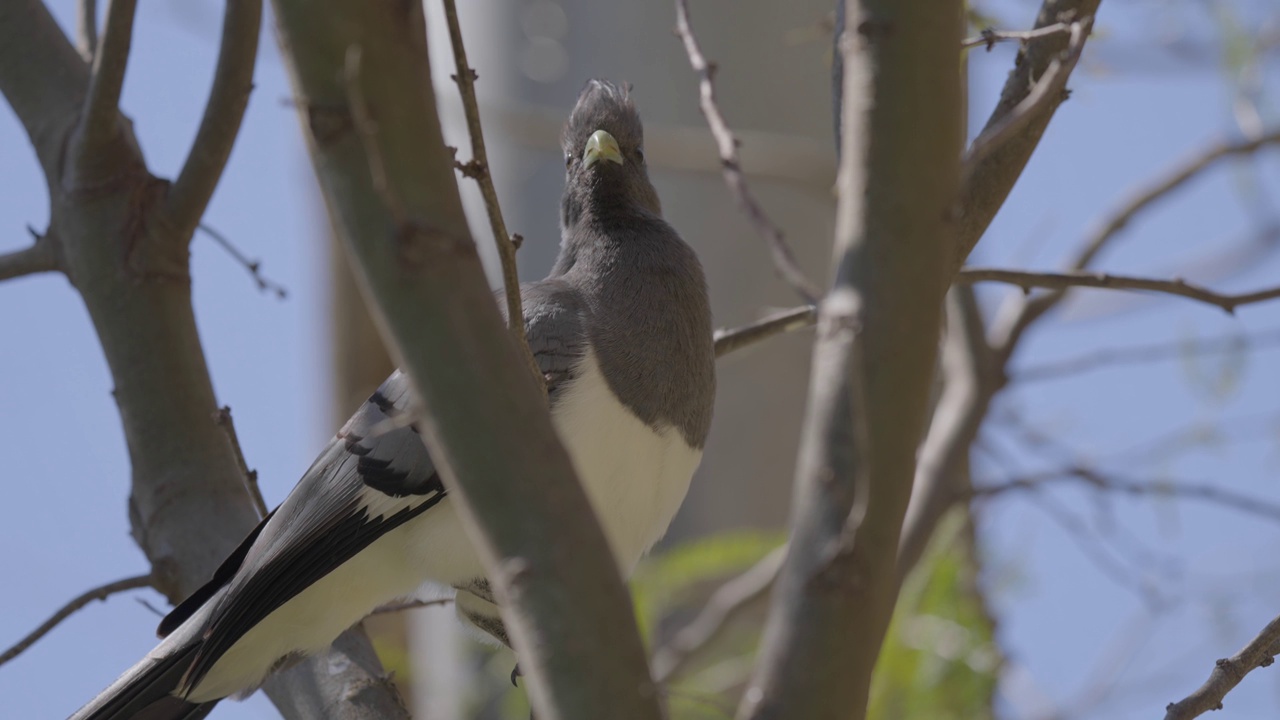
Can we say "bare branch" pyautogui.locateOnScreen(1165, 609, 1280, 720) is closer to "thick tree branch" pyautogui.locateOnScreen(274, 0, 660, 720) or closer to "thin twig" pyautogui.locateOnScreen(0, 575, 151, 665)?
"thick tree branch" pyautogui.locateOnScreen(274, 0, 660, 720)

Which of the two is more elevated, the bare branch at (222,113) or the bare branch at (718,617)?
the bare branch at (222,113)

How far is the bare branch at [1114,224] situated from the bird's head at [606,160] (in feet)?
5.75

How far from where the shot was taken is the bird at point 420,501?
258 cm

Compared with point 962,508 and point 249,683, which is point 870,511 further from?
point 962,508

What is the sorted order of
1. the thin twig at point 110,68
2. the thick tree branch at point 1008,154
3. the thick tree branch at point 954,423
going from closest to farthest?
the thick tree branch at point 1008,154 < the thin twig at point 110,68 < the thick tree branch at point 954,423

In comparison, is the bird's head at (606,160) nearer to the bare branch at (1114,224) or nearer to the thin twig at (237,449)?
the thin twig at (237,449)

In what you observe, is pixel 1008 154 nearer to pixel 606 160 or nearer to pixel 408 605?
pixel 606 160

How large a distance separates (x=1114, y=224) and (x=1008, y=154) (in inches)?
96.5

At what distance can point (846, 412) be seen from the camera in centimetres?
125

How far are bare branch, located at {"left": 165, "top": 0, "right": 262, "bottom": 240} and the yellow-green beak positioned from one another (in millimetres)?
816

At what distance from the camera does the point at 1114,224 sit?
4.64 m

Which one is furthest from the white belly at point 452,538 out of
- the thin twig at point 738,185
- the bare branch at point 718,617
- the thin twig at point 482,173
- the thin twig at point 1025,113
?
the bare branch at point 718,617

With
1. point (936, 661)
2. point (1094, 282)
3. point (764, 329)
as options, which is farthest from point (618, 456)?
point (936, 661)

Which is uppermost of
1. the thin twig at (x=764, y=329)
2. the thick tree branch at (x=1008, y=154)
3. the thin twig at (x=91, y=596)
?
the thick tree branch at (x=1008, y=154)
